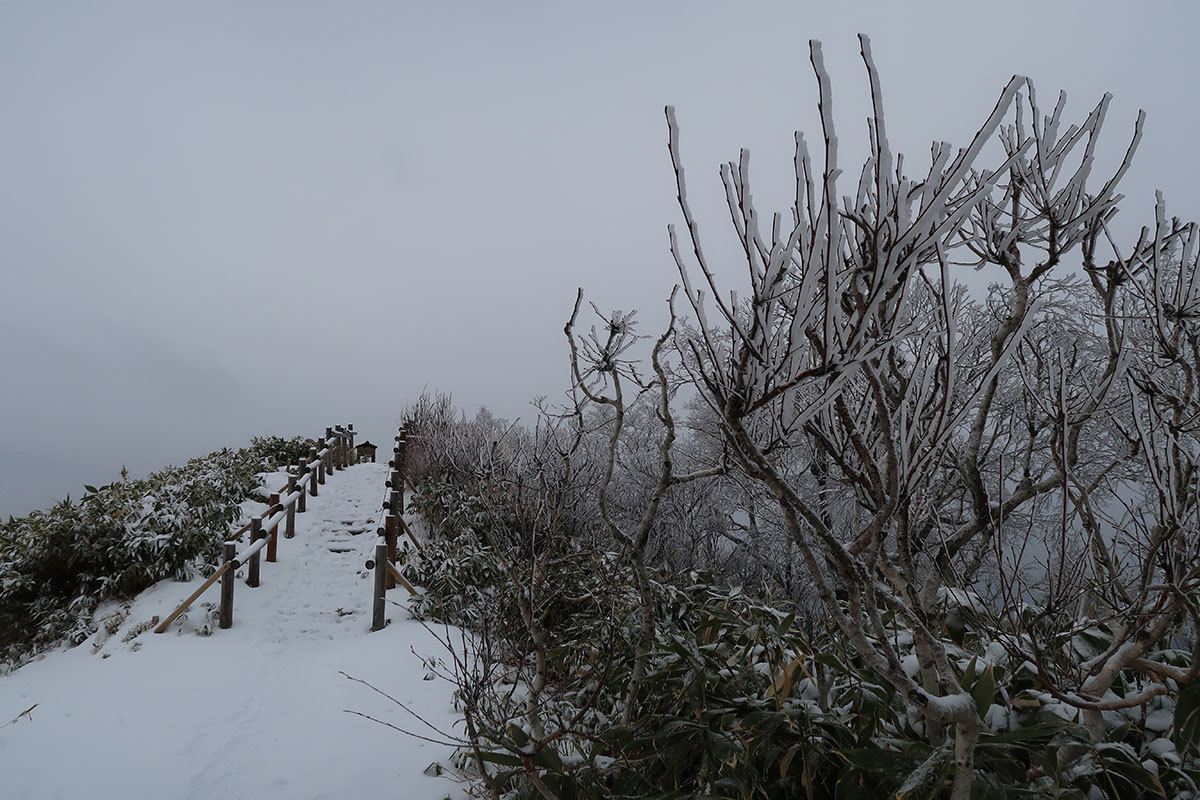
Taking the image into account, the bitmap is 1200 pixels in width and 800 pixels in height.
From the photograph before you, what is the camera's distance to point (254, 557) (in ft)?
21.7

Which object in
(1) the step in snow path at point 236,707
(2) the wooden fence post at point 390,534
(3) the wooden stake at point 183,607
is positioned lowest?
(1) the step in snow path at point 236,707

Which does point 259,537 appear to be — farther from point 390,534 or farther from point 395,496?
point 395,496

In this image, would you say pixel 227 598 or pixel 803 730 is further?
pixel 227 598

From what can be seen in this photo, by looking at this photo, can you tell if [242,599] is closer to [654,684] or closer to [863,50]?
[654,684]

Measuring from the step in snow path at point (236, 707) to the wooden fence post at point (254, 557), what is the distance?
0.12m

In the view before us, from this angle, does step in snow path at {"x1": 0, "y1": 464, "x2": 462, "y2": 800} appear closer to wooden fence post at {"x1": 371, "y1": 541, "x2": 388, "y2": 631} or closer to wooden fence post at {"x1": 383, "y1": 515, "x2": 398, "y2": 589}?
wooden fence post at {"x1": 371, "y1": 541, "x2": 388, "y2": 631}

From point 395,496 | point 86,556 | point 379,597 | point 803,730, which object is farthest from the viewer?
point 395,496

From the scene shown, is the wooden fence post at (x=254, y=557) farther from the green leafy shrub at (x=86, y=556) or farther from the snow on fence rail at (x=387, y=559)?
the snow on fence rail at (x=387, y=559)

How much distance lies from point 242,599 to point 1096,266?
26.2 ft

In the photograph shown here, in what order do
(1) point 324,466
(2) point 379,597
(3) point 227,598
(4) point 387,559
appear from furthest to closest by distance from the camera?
(1) point 324,466 → (4) point 387,559 → (2) point 379,597 → (3) point 227,598

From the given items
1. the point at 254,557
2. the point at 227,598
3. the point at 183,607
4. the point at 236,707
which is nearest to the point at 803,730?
the point at 236,707

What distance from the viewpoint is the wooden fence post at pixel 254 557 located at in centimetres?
662

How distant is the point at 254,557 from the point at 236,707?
267 centimetres

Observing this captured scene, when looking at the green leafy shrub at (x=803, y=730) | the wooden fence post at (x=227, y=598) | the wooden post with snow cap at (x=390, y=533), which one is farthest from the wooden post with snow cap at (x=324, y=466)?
the green leafy shrub at (x=803, y=730)
